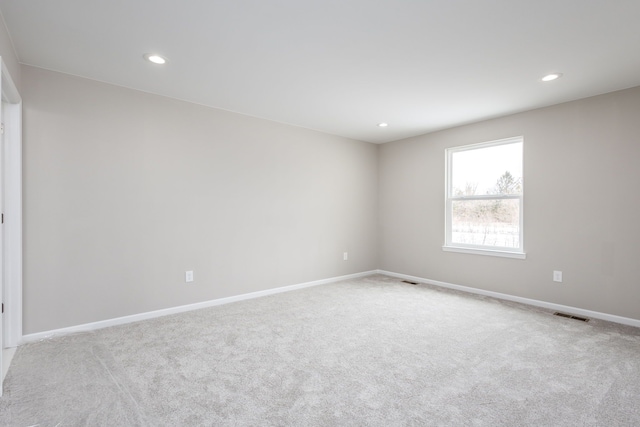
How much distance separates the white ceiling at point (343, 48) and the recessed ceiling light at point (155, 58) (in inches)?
2.1

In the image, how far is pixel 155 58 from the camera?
8.54ft

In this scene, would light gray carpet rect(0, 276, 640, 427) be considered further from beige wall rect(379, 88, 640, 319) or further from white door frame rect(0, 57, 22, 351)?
beige wall rect(379, 88, 640, 319)

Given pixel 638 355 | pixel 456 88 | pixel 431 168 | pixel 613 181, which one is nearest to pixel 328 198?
pixel 431 168

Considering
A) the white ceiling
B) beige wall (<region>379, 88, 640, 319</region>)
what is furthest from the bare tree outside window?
the white ceiling

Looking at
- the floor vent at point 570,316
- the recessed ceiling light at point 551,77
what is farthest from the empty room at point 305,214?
the recessed ceiling light at point 551,77

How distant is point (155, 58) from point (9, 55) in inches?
38.1

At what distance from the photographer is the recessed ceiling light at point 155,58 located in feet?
8.40

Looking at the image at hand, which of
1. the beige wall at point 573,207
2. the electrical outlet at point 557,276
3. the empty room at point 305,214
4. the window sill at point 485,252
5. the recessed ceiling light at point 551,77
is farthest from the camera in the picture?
the window sill at point 485,252

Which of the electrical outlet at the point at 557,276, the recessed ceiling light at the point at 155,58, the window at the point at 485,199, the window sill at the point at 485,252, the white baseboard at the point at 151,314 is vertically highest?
the recessed ceiling light at the point at 155,58

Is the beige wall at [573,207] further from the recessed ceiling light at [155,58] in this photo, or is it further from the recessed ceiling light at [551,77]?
the recessed ceiling light at [155,58]

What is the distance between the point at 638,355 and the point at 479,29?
2.77 meters

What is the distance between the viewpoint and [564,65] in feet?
8.87

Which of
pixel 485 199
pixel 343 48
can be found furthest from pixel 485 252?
pixel 343 48

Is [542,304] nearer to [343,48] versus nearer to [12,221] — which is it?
[343,48]
